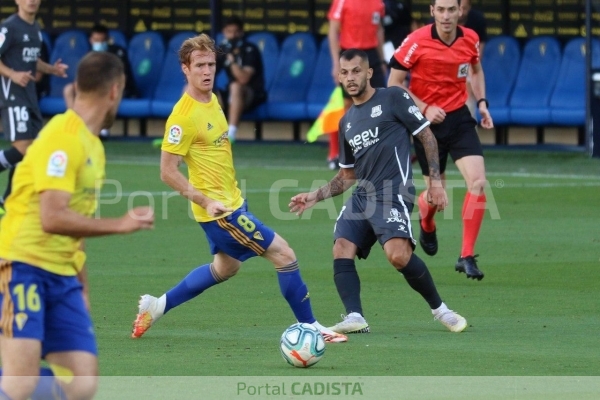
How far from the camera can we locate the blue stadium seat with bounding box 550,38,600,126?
818 inches

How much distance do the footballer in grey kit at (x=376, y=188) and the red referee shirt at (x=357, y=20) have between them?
896 cm

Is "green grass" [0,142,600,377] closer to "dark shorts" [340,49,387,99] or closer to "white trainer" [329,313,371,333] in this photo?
"white trainer" [329,313,371,333]

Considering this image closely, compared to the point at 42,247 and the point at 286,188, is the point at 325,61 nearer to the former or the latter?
the point at 286,188

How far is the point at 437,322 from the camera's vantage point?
9477mm

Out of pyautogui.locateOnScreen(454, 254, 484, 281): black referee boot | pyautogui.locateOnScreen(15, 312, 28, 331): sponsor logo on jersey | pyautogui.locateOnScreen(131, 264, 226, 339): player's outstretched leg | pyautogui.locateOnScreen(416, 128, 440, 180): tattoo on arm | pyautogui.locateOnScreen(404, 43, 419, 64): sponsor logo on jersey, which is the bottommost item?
pyautogui.locateOnScreen(454, 254, 484, 281): black referee boot

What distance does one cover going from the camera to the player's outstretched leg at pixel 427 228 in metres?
11.7

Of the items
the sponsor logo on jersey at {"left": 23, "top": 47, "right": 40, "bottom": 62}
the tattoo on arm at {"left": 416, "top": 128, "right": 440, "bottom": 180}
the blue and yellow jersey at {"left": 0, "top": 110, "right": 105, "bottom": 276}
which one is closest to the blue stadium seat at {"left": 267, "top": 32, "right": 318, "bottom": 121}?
the sponsor logo on jersey at {"left": 23, "top": 47, "right": 40, "bottom": 62}

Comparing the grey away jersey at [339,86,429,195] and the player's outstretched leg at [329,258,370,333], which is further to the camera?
the grey away jersey at [339,86,429,195]

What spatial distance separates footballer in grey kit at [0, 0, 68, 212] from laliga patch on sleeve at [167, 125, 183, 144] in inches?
236

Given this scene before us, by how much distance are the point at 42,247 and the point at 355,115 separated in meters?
3.86

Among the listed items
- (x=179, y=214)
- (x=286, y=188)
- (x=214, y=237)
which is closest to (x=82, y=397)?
(x=214, y=237)

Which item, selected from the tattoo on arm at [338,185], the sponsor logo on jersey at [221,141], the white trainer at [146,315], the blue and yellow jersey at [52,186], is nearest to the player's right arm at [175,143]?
the sponsor logo on jersey at [221,141]

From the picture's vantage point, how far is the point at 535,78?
21719 mm

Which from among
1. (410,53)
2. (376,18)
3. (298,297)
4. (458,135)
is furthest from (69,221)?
(376,18)
